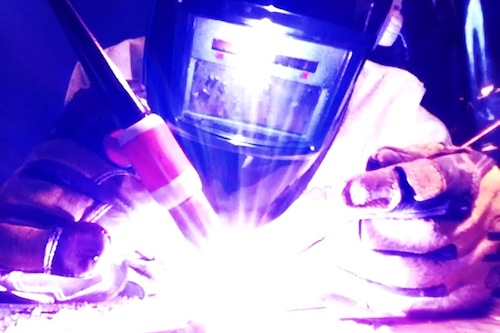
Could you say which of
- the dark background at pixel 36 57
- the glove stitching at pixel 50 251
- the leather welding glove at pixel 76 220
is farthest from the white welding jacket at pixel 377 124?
the dark background at pixel 36 57

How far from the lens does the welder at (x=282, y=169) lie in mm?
981

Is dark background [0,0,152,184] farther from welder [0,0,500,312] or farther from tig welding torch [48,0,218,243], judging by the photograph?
tig welding torch [48,0,218,243]

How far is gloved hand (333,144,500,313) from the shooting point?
93 cm

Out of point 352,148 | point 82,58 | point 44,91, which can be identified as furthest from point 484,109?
point 44,91

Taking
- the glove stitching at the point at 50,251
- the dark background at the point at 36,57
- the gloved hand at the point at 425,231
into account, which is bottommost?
the gloved hand at the point at 425,231

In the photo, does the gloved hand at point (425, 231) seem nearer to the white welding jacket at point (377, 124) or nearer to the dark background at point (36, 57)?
the white welding jacket at point (377, 124)

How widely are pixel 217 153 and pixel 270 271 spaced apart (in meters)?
0.31

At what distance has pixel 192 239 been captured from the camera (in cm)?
84


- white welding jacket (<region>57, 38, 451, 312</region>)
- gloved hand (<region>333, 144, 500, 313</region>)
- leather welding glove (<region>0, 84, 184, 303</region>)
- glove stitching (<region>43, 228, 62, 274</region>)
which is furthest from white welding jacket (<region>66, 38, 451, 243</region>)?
glove stitching (<region>43, 228, 62, 274</region>)

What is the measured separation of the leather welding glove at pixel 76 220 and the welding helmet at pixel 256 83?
0.15 m

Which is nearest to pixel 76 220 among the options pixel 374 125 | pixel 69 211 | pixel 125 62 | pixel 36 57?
pixel 69 211

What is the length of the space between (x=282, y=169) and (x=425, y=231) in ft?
1.17

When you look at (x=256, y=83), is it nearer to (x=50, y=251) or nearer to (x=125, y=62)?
(x=125, y=62)

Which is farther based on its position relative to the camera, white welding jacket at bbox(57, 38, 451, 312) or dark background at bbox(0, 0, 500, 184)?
dark background at bbox(0, 0, 500, 184)
